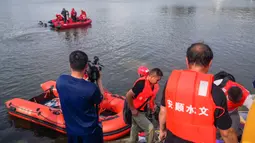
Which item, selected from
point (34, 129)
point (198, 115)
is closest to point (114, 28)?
point (34, 129)

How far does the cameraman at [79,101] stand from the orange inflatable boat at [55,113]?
7.47 ft

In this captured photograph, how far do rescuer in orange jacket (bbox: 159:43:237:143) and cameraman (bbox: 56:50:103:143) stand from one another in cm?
85

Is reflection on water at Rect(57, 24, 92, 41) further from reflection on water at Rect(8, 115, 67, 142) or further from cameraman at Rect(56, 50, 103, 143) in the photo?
cameraman at Rect(56, 50, 103, 143)

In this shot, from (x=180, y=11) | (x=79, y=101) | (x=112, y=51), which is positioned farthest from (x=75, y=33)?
(x=180, y=11)

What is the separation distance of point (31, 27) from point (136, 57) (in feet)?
35.8

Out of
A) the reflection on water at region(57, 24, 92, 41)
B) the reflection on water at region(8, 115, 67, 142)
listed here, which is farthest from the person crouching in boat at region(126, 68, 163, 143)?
the reflection on water at region(57, 24, 92, 41)

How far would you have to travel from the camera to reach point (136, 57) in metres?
11.9

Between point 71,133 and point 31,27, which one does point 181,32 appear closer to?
point 31,27

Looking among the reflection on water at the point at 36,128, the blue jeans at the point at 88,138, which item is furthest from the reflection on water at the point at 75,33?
the blue jeans at the point at 88,138

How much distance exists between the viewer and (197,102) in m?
2.13

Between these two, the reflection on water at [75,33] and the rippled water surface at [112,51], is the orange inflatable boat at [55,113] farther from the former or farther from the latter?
the reflection on water at [75,33]

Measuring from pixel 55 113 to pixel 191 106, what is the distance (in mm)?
4255

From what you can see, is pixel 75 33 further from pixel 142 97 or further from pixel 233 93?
pixel 233 93

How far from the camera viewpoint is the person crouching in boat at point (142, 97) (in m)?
3.54
